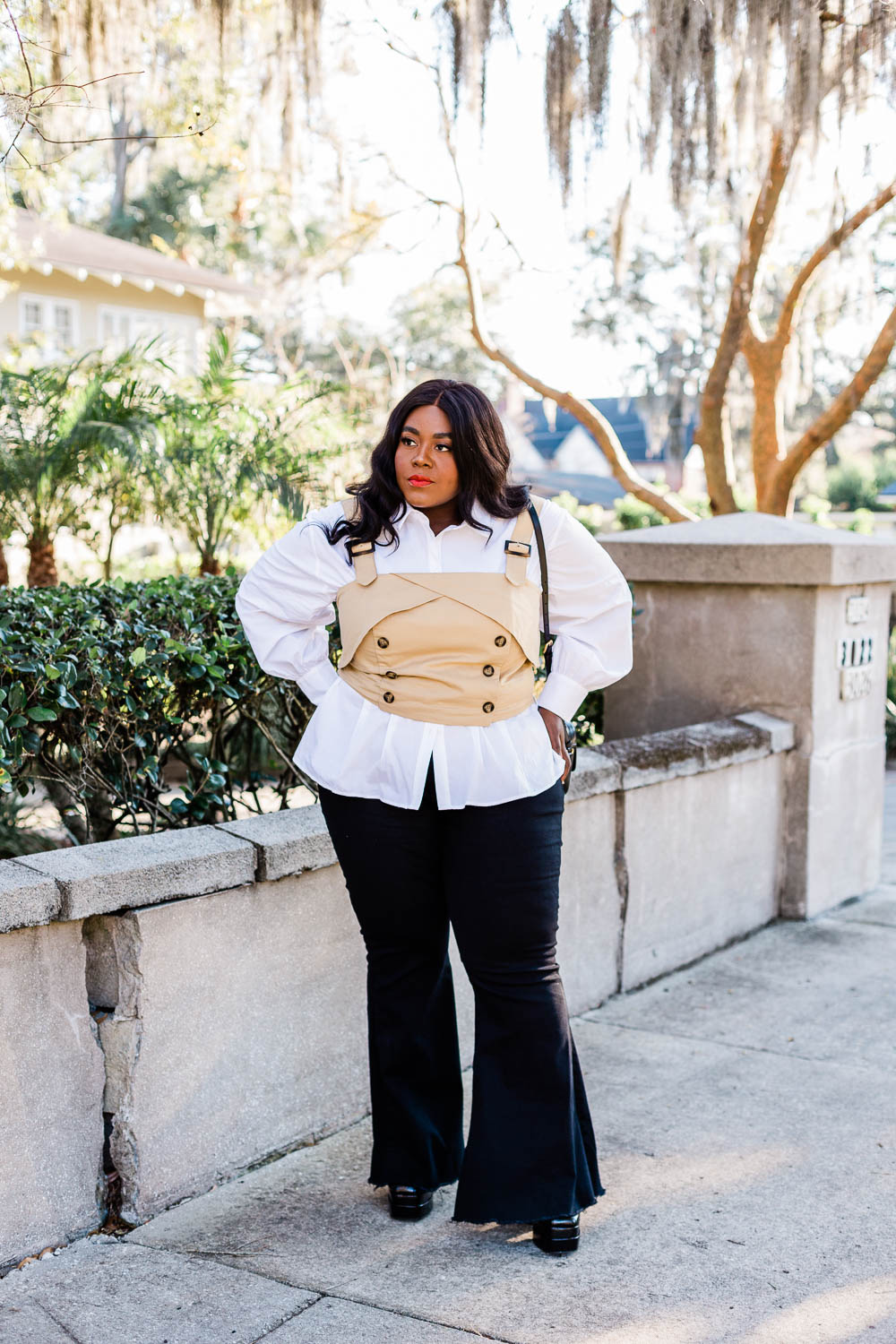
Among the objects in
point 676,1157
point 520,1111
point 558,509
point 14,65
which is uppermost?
point 14,65

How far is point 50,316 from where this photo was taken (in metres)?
21.7

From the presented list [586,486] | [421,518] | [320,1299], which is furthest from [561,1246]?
[586,486]

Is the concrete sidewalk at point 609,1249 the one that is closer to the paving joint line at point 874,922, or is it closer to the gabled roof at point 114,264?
the paving joint line at point 874,922

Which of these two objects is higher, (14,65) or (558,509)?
(14,65)

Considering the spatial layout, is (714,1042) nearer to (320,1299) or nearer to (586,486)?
(320,1299)

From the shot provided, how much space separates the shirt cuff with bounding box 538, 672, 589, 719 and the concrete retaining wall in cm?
78

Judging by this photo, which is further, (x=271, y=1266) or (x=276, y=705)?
(x=276, y=705)

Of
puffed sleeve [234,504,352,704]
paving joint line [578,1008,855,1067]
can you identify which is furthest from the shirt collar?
paving joint line [578,1008,855,1067]

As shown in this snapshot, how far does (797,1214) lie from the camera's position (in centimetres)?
316

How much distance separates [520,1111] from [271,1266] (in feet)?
2.09

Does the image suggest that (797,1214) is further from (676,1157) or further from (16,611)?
(16,611)

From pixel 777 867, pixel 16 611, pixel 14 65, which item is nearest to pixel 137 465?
pixel 14 65

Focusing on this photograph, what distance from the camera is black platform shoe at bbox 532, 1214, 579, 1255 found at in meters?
2.98

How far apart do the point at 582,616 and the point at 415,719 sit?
0.51 m
